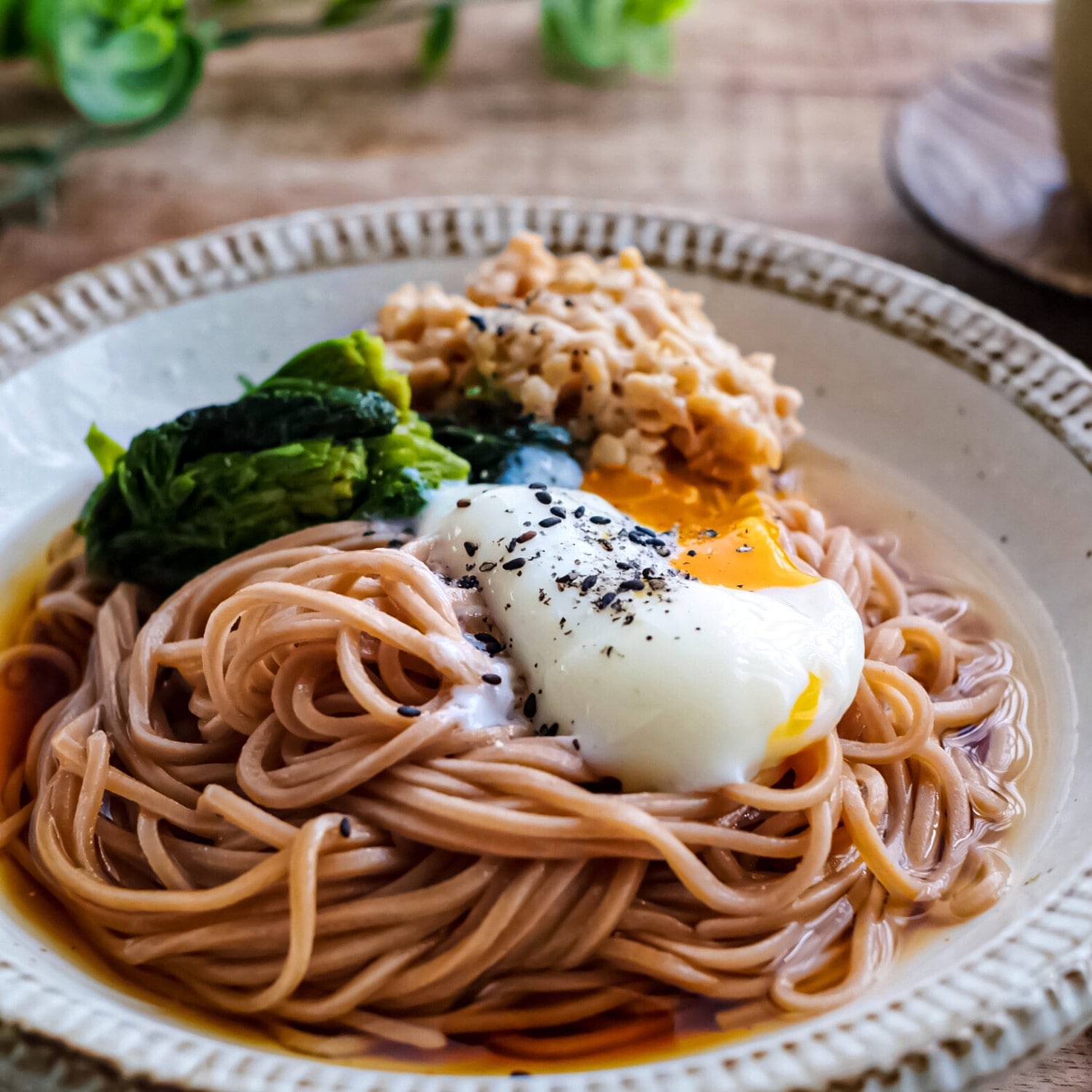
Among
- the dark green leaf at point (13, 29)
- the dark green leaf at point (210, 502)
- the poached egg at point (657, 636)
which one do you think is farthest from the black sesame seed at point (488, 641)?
the dark green leaf at point (13, 29)

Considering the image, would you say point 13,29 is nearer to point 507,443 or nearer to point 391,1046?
point 507,443

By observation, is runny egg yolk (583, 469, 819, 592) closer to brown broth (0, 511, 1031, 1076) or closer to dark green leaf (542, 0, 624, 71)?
brown broth (0, 511, 1031, 1076)

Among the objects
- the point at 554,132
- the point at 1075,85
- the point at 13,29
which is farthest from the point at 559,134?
the point at 13,29

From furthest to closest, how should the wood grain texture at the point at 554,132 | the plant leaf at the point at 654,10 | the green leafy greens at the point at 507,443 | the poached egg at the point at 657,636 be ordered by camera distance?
1. the plant leaf at the point at 654,10
2. the wood grain texture at the point at 554,132
3. the green leafy greens at the point at 507,443
4. the poached egg at the point at 657,636

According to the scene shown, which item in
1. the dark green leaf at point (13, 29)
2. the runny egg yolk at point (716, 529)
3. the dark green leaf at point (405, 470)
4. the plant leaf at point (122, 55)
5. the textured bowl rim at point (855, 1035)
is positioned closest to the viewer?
the textured bowl rim at point (855, 1035)

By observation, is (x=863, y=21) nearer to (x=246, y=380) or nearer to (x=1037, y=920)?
(x=246, y=380)

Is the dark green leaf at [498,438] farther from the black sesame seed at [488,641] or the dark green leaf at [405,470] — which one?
the black sesame seed at [488,641]

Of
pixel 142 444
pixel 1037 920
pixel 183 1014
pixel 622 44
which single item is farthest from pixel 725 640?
pixel 622 44
